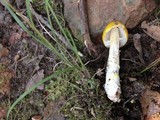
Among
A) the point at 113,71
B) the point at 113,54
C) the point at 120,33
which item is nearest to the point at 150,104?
the point at 113,71

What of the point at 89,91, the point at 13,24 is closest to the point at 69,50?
the point at 89,91

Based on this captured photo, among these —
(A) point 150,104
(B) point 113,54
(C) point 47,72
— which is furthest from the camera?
(C) point 47,72

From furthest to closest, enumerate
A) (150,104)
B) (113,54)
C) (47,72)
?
(47,72) → (113,54) → (150,104)

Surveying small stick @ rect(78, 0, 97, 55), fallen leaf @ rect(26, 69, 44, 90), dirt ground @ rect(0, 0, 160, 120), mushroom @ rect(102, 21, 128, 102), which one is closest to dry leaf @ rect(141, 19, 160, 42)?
dirt ground @ rect(0, 0, 160, 120)

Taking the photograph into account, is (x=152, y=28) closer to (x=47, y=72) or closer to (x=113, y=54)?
(x=113, y=54)

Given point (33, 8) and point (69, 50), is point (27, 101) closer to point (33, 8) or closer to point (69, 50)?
point (69, 50)

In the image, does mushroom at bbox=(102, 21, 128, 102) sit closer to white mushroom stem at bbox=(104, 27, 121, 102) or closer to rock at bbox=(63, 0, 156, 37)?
white mushroom stem at bbox=(104, 27, 121, 102)
